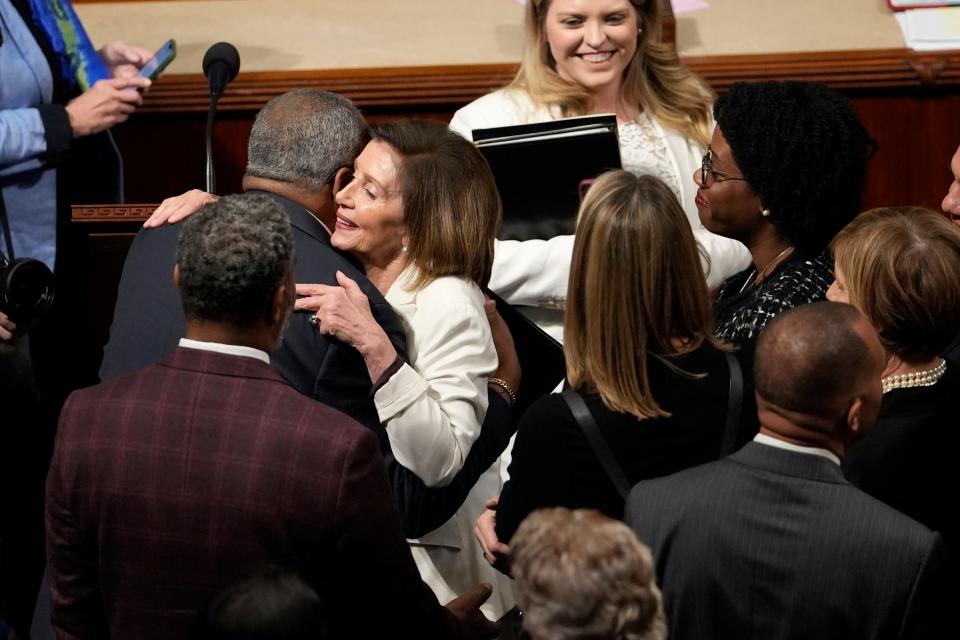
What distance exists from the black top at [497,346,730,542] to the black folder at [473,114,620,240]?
92 cm

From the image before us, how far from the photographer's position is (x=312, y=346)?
2.30 m

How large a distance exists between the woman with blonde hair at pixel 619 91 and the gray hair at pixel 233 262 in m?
1.18

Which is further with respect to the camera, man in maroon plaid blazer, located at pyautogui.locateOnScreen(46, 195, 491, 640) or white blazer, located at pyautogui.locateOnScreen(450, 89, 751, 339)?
white blazer, located at pyautogui.locateOnScreen(450, 89, 751, 339)

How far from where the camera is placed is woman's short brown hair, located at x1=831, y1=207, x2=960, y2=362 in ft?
7.31

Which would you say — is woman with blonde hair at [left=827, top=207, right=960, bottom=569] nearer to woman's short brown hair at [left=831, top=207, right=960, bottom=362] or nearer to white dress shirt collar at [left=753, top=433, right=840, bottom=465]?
woman's short brown hair at [left=831, top=207, right=960, bottom=362]

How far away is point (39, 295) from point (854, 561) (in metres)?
1.76

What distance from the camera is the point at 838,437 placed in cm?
190

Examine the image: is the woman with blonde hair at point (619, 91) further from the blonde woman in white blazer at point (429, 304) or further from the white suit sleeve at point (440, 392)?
the white suit sleeve at point (440, 392)

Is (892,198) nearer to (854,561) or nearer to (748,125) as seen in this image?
(748,125)

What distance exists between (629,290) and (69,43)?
1946 millimetres

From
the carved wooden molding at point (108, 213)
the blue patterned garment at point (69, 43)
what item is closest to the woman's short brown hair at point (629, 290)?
the carved wooden molding at point (108, 213)

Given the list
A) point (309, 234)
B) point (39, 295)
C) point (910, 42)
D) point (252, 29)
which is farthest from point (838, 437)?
point (252, 29)

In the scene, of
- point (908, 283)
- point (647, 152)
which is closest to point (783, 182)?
point (908, 283)

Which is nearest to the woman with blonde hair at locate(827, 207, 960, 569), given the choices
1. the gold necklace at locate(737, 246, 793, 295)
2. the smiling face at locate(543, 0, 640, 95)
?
the gold necklace at locate(737, 246, 793, 295)
